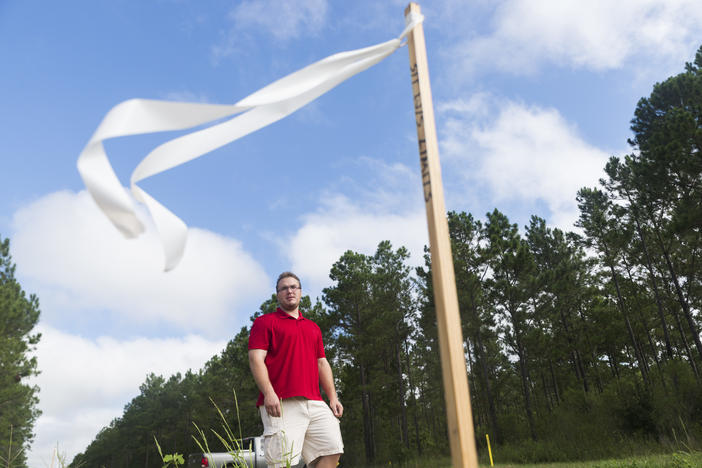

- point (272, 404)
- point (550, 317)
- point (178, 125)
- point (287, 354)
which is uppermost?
point (550, 317)

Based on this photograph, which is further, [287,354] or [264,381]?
[287,354]

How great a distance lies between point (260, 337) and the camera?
2691mm

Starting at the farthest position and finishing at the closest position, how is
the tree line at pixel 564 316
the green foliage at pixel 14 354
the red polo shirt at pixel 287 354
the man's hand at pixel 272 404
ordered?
the green foliage at pixel 14 354 < the tree line at pixel 564 316 < the red polo shirt at pixel 287 354 < the man's hand at pixel 272 404

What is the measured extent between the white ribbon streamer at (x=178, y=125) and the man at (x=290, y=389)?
1.37m

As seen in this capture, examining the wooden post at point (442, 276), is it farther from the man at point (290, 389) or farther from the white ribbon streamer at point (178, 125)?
the man at point (290, 389)

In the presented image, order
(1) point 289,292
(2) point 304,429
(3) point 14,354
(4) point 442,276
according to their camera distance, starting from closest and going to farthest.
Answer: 1. (4) point 442,276
2. (2) point 304,429
3. (1) point 289,292
4. (3) point 14,354

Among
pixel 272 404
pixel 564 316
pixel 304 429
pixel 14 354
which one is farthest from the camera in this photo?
pixel 564 316

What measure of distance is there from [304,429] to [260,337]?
57cm

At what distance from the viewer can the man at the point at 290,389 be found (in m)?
2.47

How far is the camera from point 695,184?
1520 cm

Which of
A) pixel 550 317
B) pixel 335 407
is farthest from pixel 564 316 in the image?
pixel 335 407

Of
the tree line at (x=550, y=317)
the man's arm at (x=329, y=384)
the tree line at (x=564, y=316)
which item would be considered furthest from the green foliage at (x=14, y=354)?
the man's arm at (x=329, y=384)

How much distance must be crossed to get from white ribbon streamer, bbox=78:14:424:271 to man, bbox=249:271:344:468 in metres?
1.37

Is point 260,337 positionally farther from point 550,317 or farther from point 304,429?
point 550,317
